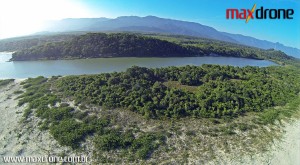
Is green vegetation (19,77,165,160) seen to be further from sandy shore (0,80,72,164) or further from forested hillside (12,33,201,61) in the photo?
forested hillside (12,33,201,61)

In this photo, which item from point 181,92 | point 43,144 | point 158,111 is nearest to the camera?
point 43,144

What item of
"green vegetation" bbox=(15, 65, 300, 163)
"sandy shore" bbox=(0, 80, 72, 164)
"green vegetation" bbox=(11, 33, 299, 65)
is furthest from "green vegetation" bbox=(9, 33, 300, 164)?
"green vegetation" bbox=(11, 33, 299, 65)

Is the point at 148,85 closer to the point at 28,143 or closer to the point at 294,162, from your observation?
the point at 28,143

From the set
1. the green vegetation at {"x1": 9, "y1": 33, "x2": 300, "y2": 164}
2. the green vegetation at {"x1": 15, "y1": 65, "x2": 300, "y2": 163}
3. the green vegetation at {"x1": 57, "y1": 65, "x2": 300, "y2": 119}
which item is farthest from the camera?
the green vegetation at {"x1": 57, "y1": 65, "x2": 300, "y2": 119}

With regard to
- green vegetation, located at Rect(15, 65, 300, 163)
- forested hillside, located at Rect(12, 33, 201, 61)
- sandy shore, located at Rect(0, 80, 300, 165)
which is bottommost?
sandy shore, located at Rect(0, 80, 300, 165)

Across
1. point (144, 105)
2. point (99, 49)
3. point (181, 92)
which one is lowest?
point (144, 105)

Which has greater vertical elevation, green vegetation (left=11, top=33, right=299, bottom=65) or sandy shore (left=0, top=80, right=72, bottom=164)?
green vegetation (left=11, top=33, right=299, bottom=65)

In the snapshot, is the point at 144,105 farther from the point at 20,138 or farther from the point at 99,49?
the point at 99,49

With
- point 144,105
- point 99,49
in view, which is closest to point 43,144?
point 144,105

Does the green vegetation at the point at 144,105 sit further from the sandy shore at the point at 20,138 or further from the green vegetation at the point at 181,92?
the sandy shore at the point at 20,138
